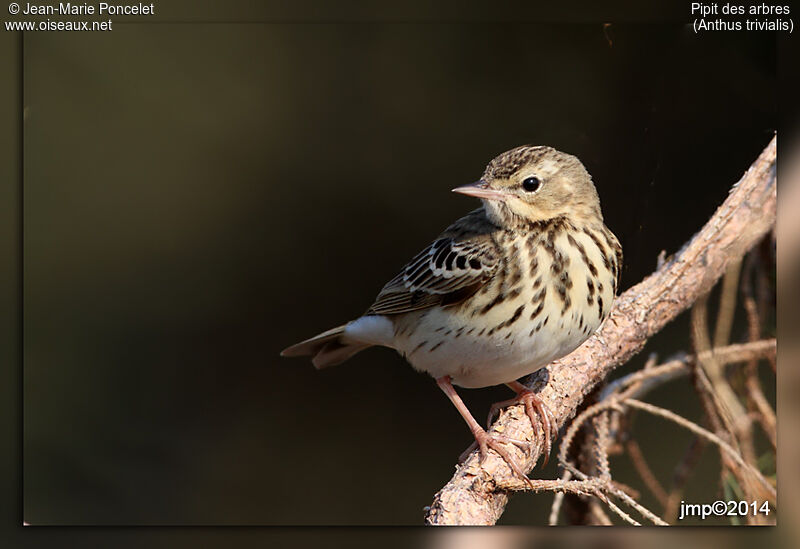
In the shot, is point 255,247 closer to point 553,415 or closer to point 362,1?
point 362,1

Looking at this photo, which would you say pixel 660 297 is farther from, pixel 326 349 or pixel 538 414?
pixel 326 349

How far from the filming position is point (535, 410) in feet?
9.76

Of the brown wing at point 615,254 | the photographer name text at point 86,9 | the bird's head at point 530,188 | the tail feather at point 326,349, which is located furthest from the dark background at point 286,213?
the bird's head at point 530,188

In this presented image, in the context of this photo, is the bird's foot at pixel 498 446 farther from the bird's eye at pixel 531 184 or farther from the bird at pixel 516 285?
the bird's eye at pixel 531 184

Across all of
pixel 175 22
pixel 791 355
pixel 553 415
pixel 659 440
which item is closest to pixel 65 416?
pixel 175 22

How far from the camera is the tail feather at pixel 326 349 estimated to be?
339 centimetres

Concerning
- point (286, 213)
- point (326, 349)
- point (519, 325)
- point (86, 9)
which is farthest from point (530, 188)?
point (86, 9)

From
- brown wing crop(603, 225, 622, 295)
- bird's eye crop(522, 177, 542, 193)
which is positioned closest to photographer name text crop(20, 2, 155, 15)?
bird's eye crop(522, 177, 542, 193)

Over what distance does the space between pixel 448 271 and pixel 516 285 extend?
0.95 ft

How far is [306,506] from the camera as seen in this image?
134 inches

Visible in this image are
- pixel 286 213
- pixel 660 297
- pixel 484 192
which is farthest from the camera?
pixel 286 213

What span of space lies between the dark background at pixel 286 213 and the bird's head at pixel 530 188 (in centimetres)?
53

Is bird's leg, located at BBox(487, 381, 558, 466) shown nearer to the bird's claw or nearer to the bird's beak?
the bird's claw

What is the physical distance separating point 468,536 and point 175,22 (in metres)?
2.13
